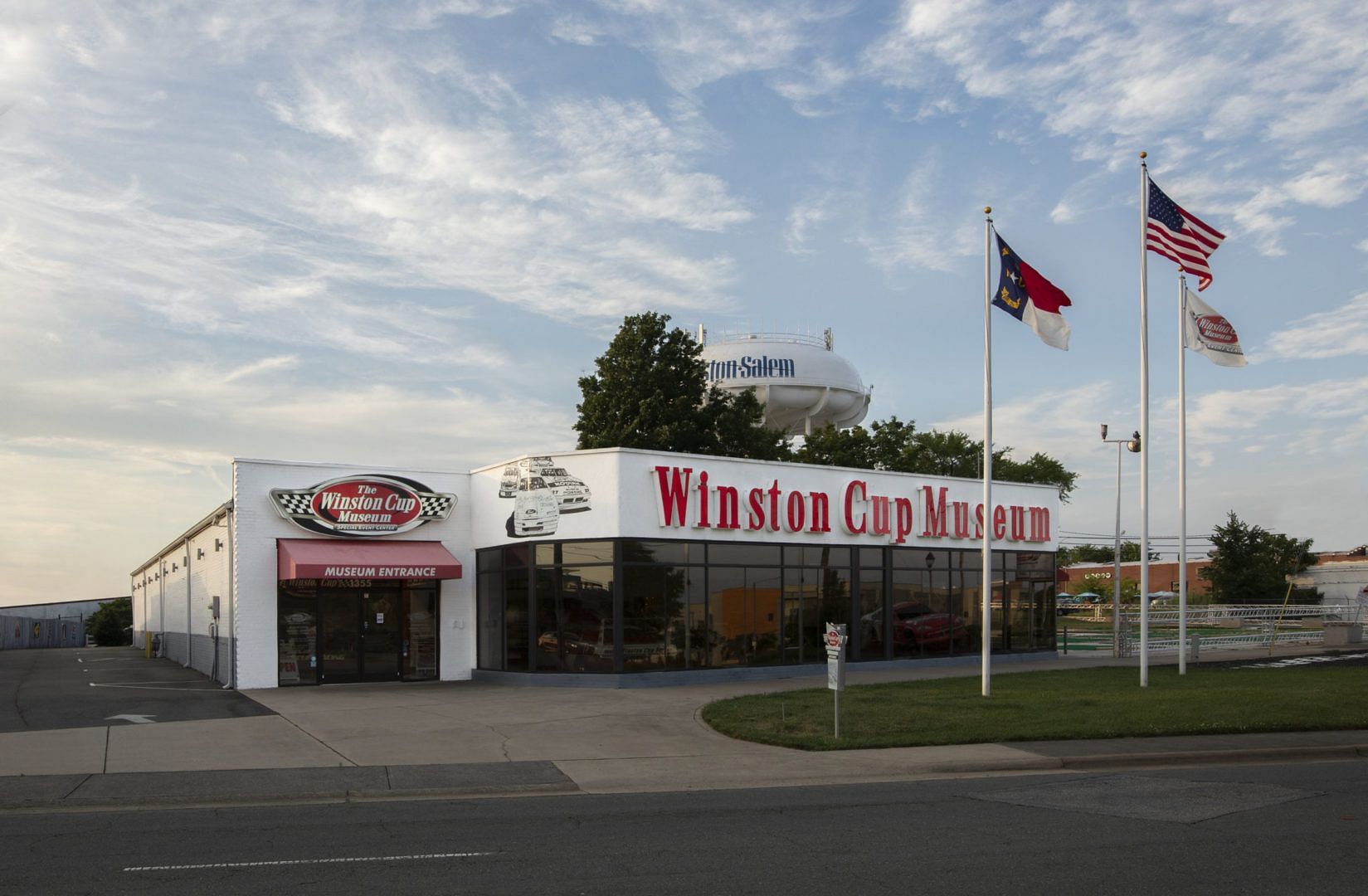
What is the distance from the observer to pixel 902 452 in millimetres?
61656

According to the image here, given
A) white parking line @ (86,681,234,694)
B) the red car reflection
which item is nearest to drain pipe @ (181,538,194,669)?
white parking line @ (86,681,234,694)

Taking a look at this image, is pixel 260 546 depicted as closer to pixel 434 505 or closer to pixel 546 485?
pixel 434 505

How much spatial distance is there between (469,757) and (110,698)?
12100 mm

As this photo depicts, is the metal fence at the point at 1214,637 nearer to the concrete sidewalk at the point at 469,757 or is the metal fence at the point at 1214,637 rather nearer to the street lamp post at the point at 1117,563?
the street lamp post at the point at 1117,563

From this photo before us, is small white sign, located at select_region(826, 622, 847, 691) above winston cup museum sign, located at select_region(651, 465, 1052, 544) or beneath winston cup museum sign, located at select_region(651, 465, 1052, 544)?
beneath

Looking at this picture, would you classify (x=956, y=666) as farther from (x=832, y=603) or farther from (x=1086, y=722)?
(x=1086, y=722)

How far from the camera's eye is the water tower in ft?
169

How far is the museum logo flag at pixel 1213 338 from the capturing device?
2425 centimetres

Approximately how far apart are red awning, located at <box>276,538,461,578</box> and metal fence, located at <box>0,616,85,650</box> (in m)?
49.7

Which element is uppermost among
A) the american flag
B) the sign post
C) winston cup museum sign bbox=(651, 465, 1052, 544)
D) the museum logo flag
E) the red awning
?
the american flag

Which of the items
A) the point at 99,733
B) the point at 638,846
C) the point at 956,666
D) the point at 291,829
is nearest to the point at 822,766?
the point at 638,846

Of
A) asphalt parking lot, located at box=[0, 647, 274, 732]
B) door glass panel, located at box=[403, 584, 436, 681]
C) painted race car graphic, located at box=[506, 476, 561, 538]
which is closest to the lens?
asphalt parking lot, located at box=[0, 647, 274, 732]

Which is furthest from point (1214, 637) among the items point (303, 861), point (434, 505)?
point (303, 861)

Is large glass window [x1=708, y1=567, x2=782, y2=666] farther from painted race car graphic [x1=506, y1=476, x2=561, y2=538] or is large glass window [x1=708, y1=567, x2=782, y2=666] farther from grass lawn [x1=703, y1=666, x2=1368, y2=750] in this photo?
painted race car graphic [x1=506, y1=476, x2=561, y2=538]
